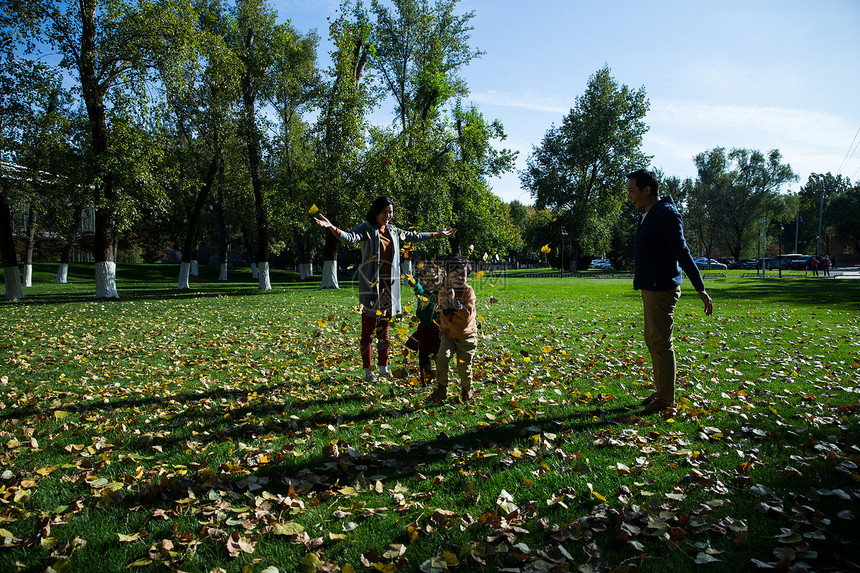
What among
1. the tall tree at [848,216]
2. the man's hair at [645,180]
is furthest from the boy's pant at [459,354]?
the tall tree at [848,216]

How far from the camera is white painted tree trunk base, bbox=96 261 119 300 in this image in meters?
18.6

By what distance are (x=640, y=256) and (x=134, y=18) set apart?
21.0 m

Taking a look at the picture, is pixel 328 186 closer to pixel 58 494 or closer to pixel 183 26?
pixel 183 26

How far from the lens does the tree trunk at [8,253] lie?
57.8 ft

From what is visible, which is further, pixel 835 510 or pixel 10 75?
pixel 10 75

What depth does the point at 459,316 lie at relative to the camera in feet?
17.3

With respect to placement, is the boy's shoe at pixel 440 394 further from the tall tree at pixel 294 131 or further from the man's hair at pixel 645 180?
the tall tree at pixel 294 131

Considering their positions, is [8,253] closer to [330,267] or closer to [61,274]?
[330,267]

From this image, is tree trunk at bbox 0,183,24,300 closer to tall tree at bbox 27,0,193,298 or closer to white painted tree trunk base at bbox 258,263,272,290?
tall tree at bbox 27,0,193,298

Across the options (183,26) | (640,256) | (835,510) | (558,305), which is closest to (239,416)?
Result: (640,256)

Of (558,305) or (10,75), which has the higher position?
(10,75)

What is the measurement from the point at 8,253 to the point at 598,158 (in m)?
48.2

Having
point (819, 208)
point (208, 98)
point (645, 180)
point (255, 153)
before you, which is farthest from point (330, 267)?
point (819, 208)

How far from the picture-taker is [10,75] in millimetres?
17562
